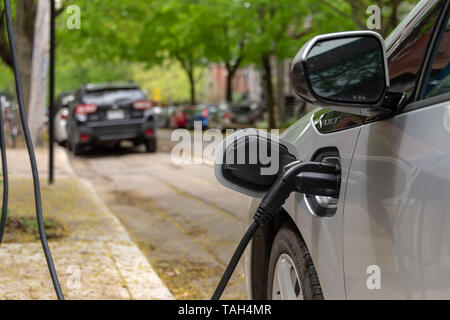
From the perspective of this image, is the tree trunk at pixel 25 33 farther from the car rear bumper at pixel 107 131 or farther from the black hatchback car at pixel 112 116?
the car rear bumper at pixel 107 131

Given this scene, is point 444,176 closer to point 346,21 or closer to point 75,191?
point 75,191

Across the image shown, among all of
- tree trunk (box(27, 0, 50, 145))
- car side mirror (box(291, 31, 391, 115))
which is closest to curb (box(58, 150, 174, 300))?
car side mirror (box(291, 31, 391, 115))

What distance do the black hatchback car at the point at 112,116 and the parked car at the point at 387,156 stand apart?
51.2 ft

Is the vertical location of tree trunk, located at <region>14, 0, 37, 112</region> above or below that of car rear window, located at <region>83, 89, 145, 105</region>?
above

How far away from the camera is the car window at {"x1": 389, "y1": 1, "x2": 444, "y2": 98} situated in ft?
6.84

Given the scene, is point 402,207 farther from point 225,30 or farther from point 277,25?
point 225,30

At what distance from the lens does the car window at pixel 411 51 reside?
6.84 feet

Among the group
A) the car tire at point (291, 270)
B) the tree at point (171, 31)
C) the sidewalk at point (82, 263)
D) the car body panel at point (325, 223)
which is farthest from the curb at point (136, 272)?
the tree at point (171, 31)

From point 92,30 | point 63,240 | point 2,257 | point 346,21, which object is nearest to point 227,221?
point 63,240

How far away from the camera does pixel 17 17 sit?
20750 mm

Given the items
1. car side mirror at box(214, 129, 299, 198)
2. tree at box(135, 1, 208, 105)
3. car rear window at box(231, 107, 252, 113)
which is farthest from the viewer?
car rear window at box(231, 107, 252, 113)

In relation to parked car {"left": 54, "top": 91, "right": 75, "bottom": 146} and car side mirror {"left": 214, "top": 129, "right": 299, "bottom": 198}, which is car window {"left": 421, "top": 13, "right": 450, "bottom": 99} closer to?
car side mirror {"left": 214, "top": 129, "right": 299, "bottom": 198}

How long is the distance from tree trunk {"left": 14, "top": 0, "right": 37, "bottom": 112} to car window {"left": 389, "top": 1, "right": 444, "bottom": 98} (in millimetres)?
19649

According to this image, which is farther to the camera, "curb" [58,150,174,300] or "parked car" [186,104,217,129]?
"parked car" [186,104,217,129]
